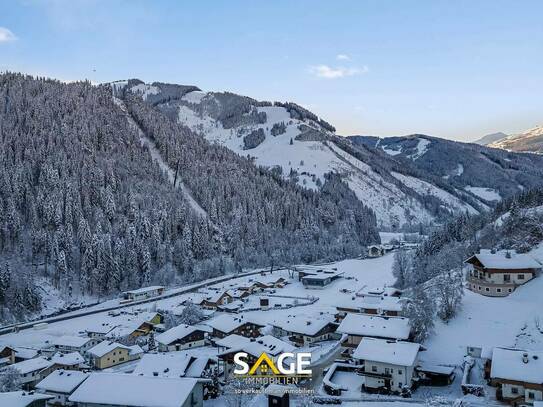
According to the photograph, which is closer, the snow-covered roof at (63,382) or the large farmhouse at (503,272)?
the snow-covered roof at (63,382)

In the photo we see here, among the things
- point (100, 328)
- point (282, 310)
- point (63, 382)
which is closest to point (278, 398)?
point (63, 382)

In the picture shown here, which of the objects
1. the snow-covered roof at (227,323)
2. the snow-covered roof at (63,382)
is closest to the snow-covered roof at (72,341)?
the snow-covered roof at (63,382)

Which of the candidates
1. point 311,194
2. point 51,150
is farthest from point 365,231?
point 51,150

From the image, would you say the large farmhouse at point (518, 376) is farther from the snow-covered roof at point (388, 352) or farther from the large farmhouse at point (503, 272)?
the large farmhouse at point (503, 272)

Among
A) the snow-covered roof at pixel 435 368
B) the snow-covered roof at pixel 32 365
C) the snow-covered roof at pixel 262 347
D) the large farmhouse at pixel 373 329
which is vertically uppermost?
the large farmhouse at pixel 373 329

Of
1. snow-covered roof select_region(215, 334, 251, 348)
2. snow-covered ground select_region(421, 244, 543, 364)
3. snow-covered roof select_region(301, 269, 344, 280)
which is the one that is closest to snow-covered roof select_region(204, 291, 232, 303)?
snow-covered roof select_region(301, 269, 344, 280)

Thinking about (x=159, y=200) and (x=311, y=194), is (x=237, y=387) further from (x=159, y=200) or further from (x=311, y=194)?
(x=311, y=194)
